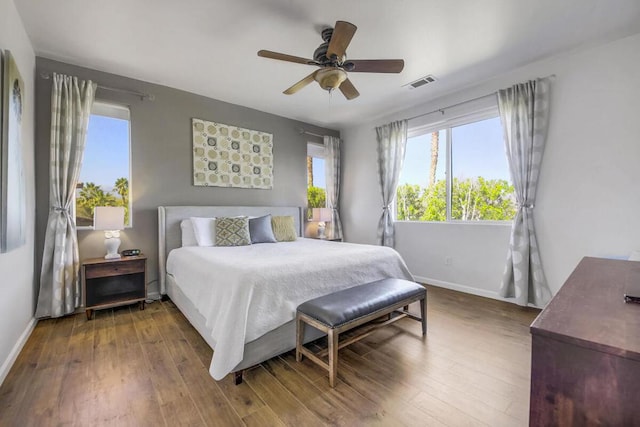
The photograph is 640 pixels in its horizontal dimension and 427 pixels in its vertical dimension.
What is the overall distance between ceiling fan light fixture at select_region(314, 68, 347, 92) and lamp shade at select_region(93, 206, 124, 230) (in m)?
2.41

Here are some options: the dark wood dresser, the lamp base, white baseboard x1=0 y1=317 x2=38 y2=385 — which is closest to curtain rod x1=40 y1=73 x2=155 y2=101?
the lamp base

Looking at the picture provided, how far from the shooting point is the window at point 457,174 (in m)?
3.42

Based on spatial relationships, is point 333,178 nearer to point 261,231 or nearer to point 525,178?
point 261,231

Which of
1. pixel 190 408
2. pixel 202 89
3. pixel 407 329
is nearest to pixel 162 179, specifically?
pixel 202 89

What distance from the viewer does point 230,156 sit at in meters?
4.06

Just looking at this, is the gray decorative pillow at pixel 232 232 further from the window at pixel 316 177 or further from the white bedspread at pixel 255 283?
the window at pixel 316 177

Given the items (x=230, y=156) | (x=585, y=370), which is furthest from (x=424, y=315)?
(x=230, y=156)

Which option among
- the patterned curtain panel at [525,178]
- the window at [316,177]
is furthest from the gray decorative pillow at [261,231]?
the patterned curtain panel at [525,178]

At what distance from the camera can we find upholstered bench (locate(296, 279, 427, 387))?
1.72 meters

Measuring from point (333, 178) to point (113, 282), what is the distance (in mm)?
3644

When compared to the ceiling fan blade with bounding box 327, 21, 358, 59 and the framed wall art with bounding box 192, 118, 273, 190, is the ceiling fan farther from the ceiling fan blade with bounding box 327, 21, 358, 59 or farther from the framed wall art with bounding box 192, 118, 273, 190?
the framed wall art with bounding box 192, 118, 273, 190

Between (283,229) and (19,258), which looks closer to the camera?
(19,258)

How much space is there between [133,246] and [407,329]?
321 centimetres

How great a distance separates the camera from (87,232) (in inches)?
120
